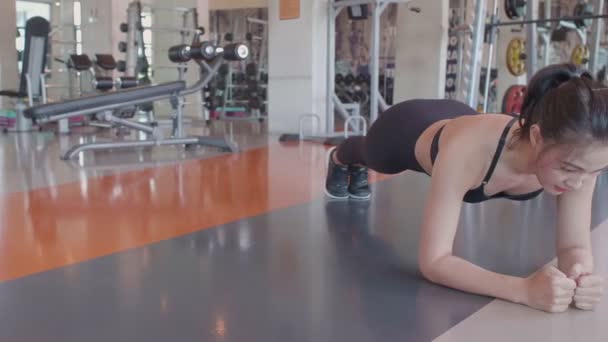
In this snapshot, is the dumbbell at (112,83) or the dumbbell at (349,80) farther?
the dumbbell at (349,80)

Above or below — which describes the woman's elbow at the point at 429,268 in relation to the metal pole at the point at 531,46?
below

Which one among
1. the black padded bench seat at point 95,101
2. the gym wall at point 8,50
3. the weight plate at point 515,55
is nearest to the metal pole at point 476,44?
the weight plate at point 515,55

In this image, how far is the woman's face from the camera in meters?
0.88

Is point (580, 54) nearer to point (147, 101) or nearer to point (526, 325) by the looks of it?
point (147, 101)

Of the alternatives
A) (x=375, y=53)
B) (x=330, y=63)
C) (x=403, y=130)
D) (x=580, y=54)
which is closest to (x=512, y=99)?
(x=375, y=53)

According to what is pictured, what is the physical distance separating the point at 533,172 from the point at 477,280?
0.23 meters

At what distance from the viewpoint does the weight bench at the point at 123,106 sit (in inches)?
120

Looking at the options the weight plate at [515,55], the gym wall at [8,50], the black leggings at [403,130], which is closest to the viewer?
the black leggings at [403,130]

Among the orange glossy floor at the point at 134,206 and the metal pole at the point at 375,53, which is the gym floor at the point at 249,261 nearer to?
the orange glossy floor at the point at 134,206

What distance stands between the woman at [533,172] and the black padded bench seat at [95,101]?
236 cm

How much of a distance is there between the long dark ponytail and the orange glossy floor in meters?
1.07

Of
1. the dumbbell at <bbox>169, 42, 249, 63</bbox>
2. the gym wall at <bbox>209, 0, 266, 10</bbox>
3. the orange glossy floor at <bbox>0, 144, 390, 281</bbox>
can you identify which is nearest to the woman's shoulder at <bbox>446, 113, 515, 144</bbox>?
the orange glossy floor at <bbox>0, 144, 390, 281</bbox>

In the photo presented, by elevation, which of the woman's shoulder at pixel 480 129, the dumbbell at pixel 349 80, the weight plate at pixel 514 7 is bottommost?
the woman's shoulder at pixel 480 129

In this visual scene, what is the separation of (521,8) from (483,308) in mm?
3617
